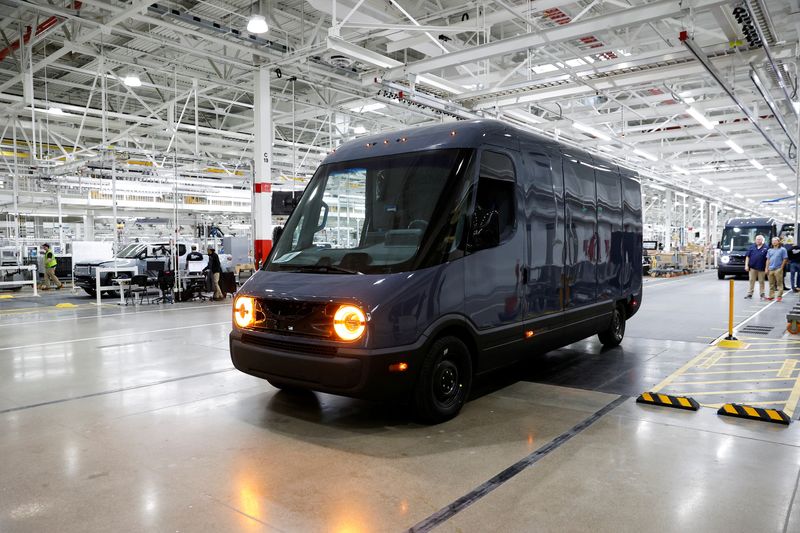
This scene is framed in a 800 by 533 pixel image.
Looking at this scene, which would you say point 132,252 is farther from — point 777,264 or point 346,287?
point 777,264

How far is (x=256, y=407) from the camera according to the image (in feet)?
16.6

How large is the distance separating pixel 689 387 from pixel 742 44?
7.56 metres

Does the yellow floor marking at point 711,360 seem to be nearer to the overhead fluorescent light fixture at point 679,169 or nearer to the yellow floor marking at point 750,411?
the yellow floor marking at point 750,411

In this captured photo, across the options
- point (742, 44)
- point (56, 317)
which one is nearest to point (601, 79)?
point (742, 44)

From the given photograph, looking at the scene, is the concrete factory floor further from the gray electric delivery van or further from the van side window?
the van side window

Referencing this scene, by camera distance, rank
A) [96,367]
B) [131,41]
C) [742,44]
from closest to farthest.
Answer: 1. [96,367]
2. [742,44]
3. [131,41]

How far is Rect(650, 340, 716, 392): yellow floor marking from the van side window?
235 centimetres

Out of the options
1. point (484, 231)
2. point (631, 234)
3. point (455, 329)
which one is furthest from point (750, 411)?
point (631, 234)

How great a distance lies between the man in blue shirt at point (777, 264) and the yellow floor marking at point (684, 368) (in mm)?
8148

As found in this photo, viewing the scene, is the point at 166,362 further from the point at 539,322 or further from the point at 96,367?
the point at 539,322

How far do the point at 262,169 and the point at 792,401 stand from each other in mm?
11514

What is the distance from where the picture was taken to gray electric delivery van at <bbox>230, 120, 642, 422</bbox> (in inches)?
161

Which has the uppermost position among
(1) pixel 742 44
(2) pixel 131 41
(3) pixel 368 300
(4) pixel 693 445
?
(2) pixel 131 41

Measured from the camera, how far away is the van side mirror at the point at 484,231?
15.1ft
